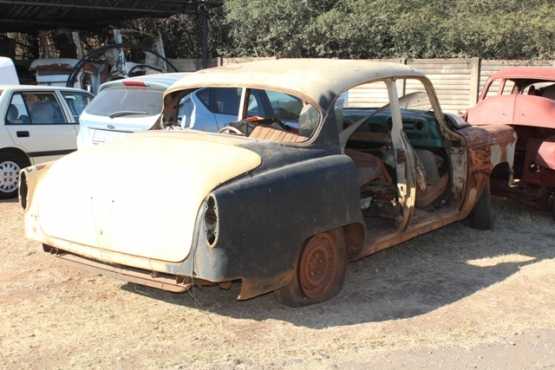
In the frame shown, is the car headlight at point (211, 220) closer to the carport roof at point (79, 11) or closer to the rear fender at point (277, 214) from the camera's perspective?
the rear fender at point (277, 214)

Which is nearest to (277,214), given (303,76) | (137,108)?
(303,76)

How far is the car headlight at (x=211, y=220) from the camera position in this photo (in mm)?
4191

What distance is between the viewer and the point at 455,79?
1692 cm

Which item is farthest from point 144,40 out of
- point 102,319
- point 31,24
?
point 102,319

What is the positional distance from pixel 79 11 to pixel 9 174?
14.3 m

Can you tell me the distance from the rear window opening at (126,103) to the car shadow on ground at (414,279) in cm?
316

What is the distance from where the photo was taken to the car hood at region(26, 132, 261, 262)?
4340mm

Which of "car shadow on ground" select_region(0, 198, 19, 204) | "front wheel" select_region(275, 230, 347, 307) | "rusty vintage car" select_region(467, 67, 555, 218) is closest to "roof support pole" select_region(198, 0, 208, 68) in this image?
"car shadow on ground" select_region(0, 198, 19, 204)

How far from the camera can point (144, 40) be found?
2352 centimetres

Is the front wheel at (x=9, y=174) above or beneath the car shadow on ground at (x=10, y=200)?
above

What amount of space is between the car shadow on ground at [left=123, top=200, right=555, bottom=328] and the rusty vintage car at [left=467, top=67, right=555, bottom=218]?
0.46 m

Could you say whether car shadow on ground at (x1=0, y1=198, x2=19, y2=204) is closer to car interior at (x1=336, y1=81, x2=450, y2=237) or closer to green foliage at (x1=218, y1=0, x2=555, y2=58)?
car interior at (x1=336, y1=81, x2=450, y2=237)

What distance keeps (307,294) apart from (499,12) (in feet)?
56.9

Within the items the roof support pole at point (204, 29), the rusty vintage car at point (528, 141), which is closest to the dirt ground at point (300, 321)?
the rusty vintage car at point (528, 141)
